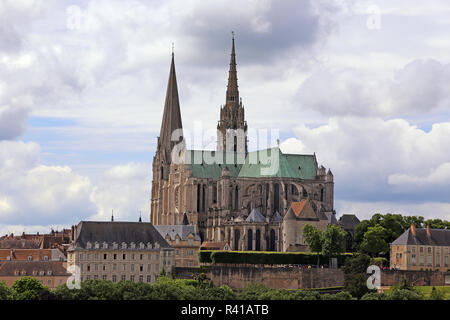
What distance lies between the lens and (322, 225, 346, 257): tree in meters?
138

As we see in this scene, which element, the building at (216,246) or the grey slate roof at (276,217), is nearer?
the building at (216,246)

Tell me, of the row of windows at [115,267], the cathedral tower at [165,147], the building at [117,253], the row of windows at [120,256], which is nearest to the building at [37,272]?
the building at [117,253]

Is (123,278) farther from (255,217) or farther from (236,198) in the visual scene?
(236,198)

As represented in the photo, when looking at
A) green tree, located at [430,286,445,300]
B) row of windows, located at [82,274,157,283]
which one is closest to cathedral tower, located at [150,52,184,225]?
row of windows, located at [82,274,157,283]

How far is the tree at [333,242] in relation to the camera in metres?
138

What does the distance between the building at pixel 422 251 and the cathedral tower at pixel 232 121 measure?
63.6 m

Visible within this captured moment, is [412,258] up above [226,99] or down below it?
below

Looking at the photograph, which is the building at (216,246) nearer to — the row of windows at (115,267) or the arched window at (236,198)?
the arched window at (236,198)

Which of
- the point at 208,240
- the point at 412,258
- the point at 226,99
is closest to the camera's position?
the point at 412,258

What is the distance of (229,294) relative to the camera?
108 meters

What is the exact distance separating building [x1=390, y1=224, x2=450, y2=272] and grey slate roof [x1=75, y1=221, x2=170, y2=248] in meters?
30.3
